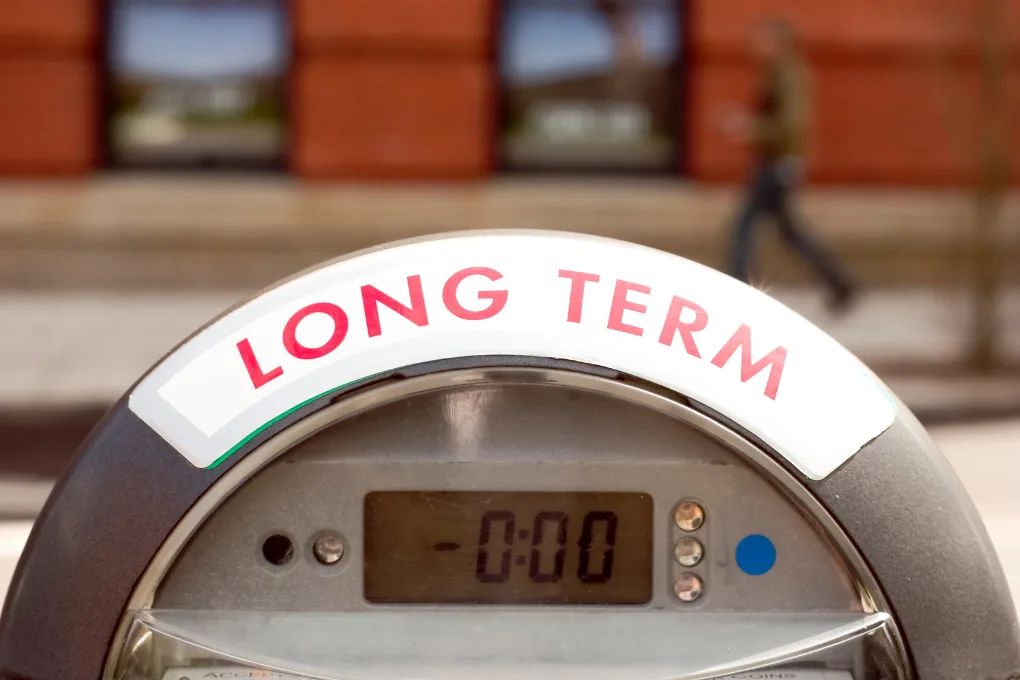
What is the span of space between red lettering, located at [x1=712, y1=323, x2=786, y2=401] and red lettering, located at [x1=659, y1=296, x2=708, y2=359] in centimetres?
3

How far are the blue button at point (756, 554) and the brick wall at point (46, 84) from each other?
9.90m

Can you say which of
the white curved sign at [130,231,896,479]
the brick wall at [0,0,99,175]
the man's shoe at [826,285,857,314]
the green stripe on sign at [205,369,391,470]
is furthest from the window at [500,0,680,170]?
the green stripe on sign at [205,369,391,470]

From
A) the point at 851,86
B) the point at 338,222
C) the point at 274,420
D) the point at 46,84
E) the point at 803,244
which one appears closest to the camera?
the point at 274,420

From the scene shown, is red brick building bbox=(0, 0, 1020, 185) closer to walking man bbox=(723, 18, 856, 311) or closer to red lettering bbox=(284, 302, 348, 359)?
walking man bbox=(723, 18, 856, 311)

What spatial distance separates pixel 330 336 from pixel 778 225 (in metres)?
7.83

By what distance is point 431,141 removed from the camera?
34.7 feet

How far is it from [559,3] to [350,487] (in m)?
9.91

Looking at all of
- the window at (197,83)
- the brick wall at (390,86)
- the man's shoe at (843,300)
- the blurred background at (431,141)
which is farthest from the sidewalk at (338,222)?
the man's shoe at (843,300)

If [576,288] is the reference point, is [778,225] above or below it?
above

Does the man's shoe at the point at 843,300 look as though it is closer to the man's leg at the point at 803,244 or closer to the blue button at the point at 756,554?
the man's leg at the point at 803,244

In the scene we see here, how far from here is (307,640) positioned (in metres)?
1.34

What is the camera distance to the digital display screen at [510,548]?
1.38 m

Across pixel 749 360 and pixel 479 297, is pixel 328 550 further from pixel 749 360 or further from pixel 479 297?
pixel 749 360

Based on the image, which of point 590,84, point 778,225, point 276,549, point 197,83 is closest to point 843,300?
point 778,225
